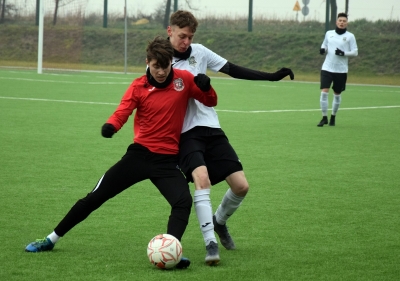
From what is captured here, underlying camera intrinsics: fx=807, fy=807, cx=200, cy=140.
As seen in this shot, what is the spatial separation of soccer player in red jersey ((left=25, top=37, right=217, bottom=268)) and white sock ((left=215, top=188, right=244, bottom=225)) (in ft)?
1.76

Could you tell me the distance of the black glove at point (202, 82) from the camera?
18.1 feet

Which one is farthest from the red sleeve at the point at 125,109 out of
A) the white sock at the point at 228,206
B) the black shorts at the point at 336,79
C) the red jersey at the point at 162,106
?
the black shorts at the point at 336,79

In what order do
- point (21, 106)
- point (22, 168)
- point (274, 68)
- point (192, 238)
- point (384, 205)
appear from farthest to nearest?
point (274, 68) < point (21, 106) < point (22, 168) < point (384, 205) < point (192, 238)

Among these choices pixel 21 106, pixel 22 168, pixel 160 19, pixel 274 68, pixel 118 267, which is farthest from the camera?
pixel 160 19

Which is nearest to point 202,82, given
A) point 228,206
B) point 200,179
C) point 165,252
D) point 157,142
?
point 157,142

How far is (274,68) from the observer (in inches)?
1613

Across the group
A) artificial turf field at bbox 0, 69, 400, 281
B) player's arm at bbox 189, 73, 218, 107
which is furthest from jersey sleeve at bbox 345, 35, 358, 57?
player's arm at bbox 189, 73, 218, 107

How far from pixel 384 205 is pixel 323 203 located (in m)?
0.58

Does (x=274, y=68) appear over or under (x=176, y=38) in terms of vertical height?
under

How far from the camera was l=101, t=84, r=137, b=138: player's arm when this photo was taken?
17.1 feet

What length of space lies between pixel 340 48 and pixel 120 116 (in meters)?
11.7

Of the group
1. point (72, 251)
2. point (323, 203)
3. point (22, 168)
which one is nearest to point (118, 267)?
point (72, 251)

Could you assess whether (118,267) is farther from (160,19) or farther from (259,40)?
(160,19)

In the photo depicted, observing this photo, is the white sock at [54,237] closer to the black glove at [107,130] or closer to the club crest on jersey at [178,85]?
the black glove at [107,130]
